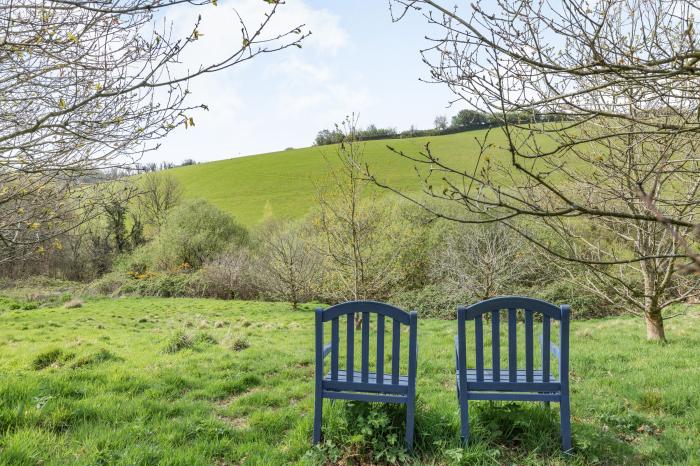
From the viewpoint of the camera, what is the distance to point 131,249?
35438mm

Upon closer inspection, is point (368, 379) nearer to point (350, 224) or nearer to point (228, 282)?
point (350, 224)

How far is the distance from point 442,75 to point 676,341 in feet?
24.6

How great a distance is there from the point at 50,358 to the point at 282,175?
4400cm

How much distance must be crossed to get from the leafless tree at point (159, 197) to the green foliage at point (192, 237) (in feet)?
11.0

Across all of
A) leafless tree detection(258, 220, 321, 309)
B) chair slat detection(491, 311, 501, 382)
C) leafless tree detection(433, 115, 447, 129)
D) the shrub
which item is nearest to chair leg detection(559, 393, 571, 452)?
chair slat detection(491, 311, 501, 382)

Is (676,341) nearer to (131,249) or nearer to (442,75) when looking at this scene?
(442,75)

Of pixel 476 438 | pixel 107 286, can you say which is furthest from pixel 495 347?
pixel 107 286

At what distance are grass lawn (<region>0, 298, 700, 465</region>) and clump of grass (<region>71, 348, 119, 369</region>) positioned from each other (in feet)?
0.07

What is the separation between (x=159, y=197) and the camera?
38.8 meters

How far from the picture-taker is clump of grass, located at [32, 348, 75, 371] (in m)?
6.76

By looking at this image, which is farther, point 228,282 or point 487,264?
point 228,282

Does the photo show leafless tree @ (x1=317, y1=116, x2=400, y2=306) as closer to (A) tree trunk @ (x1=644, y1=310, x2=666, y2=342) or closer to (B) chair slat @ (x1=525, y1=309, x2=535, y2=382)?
(A) tree trunk @ (x1=644, y1=310, x2=666, y2=342)

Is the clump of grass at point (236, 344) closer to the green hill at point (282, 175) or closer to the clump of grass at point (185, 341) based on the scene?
the clump of grass at point (185, 341)

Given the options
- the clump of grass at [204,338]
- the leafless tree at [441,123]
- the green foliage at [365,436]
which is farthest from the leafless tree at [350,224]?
the green foliage at [365,436]
